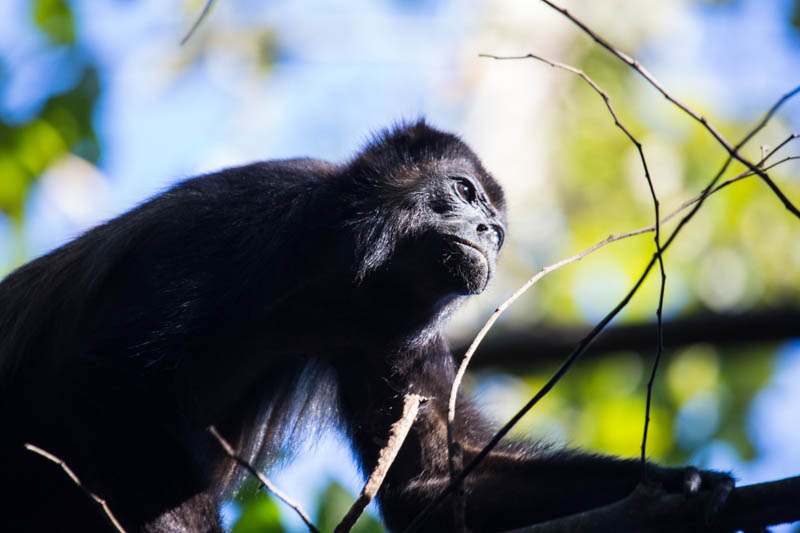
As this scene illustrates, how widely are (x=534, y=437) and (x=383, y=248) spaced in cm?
128

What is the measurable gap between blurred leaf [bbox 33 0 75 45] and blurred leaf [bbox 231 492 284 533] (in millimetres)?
5861

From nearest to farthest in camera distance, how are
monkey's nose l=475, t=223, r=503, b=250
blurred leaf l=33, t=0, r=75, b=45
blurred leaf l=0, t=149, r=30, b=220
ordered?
monkey's nose l=475, t=223, r=503, b=250 < blurred leaf l=0, t=149, r=30, b=220 < blurred leaf l=33, t=0, r=75, b=45

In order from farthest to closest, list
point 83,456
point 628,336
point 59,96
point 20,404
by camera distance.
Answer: point 59,96 < point 628,336 < point 20,404 < point 83,456

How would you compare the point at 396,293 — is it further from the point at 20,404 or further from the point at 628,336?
the point at 628,336

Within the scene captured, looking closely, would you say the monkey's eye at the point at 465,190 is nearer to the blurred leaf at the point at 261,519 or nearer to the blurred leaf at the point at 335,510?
the blurred leaf at the point at 335,510

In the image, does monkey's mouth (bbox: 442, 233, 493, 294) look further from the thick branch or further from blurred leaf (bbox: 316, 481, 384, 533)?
Result: the thick branch

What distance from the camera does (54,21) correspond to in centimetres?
904

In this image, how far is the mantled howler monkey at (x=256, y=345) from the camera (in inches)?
172

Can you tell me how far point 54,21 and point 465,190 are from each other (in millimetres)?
5666

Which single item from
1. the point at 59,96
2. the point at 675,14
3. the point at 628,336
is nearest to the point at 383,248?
the point at 628,336

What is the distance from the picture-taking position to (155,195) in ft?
17.2

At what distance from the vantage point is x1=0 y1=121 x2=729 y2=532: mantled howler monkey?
14.3 ft

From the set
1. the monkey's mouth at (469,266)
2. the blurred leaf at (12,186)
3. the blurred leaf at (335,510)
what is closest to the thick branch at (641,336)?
the monkey's mouth at (469,266)

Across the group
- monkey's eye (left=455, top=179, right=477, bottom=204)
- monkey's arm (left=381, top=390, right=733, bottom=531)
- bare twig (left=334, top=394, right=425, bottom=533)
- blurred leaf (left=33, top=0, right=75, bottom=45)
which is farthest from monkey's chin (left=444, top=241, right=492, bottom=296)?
blurred leaf (left=33, top=0, right=75, bottom=45)
